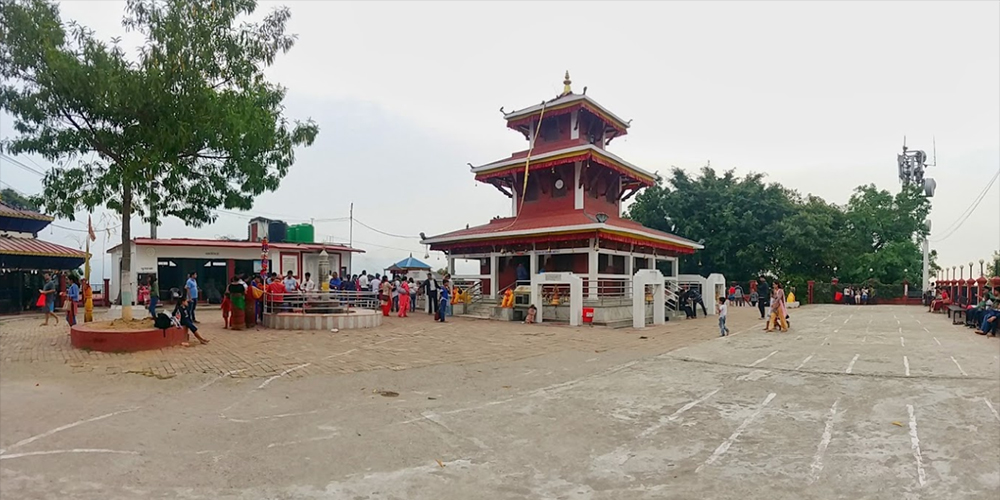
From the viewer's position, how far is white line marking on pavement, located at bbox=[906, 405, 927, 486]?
5180 millimetres

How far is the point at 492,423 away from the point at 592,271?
46.6 ft

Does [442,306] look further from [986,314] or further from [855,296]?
[855,296]

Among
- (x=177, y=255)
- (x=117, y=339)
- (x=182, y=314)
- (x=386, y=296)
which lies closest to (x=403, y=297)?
(x=386, y=296)

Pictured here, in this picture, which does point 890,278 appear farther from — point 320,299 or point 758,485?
point 758,485

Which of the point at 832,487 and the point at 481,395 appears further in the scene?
the point at 481,395

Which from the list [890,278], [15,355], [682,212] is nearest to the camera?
[15,355]

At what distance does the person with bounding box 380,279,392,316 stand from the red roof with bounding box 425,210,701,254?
11.2 feet

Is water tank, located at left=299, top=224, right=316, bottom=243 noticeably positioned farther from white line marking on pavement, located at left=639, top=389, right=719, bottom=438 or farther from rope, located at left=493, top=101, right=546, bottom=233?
white line marking on pavement, located at left=639, top=389, right=719, bottom=438

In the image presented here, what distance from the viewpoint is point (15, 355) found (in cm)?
1067

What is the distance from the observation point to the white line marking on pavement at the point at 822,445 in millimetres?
5340

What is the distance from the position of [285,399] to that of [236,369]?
2331 millimetres

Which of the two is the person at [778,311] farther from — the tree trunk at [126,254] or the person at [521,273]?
the tree trunk at [126,254]

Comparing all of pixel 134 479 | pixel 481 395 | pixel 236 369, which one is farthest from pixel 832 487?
pixel 236 369

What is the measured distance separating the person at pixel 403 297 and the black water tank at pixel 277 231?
38.8 ft
